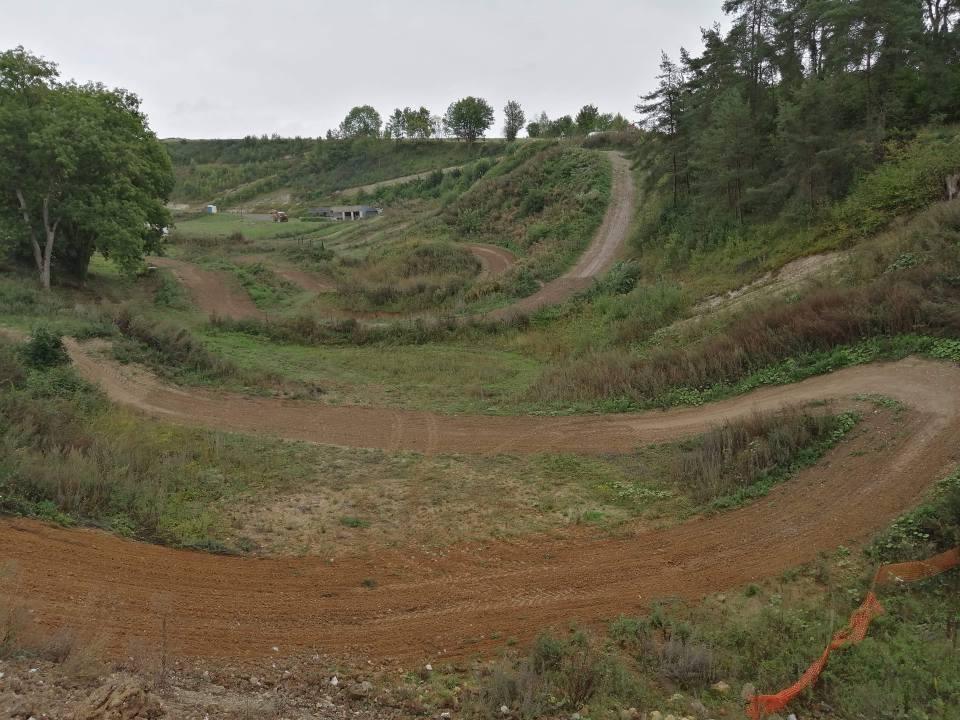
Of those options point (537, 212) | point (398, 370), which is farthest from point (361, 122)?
point (398, 370)

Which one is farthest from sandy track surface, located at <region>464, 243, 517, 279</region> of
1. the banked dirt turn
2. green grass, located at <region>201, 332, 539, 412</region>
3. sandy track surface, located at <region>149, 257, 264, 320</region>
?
the banked dirt turn

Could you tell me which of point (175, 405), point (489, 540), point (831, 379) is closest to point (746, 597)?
point (489, 540)

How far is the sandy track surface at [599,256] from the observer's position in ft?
104

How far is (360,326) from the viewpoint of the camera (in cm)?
2894

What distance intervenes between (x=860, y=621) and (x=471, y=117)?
99112 millimetres

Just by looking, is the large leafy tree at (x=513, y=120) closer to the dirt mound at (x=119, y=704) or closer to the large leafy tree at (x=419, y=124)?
the large leafy tree at (x=419, y=124)

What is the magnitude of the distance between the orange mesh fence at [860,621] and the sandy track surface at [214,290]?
1203 inches

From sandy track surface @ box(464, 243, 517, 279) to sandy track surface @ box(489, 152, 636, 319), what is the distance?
15.0 feet

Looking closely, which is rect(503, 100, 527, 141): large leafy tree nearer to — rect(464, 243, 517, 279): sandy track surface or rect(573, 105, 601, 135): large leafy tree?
rect(573, 105, 601, 135): large leafy tree

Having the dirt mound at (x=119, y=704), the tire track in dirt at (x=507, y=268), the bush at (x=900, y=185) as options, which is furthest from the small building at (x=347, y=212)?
the dirt mound at (x=119, y=704)

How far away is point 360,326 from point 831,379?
20383 mm

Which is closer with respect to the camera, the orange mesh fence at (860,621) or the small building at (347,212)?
the orange mesh fence at (860,621)

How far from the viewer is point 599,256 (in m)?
36.7

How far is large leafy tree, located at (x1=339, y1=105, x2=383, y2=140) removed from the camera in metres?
124
